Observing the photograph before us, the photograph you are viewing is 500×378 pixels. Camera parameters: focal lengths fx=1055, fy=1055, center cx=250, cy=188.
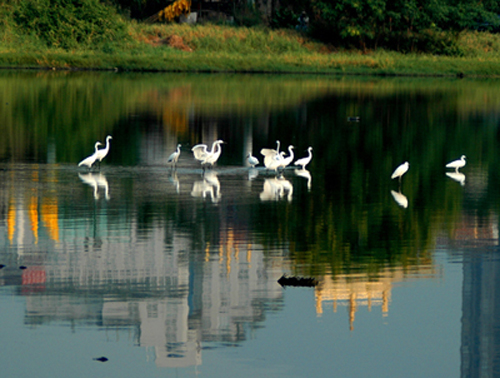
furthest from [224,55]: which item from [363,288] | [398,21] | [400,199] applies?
[363,288]

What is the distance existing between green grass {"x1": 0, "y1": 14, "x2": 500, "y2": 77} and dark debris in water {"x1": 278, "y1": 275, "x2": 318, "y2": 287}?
59497 millimetres

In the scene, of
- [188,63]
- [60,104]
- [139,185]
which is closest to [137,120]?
[60,104]

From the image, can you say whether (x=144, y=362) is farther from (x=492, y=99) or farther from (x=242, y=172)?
(x=492, y=99)

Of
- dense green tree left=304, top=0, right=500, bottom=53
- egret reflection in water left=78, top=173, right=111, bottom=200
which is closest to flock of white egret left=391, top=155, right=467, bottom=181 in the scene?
egret reflection in water left=78, top=173, right=111, bottom=200

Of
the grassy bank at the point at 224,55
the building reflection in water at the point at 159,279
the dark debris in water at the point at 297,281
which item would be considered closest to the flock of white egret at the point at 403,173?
the building reflection in water at the point at 159,279

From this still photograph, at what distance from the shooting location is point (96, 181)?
21031 mm

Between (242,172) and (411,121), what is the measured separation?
55.2 ft

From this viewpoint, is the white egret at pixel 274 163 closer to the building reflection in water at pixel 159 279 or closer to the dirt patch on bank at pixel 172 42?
the building reflection in water at pixel 159 279

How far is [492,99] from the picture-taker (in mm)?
52188

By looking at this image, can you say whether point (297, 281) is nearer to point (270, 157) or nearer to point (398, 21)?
point (270, 157)

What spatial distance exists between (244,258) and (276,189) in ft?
23.0

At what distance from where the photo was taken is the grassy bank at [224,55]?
71875mm

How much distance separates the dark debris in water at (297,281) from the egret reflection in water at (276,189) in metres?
6.72

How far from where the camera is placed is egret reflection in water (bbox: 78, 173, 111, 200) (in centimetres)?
1952
